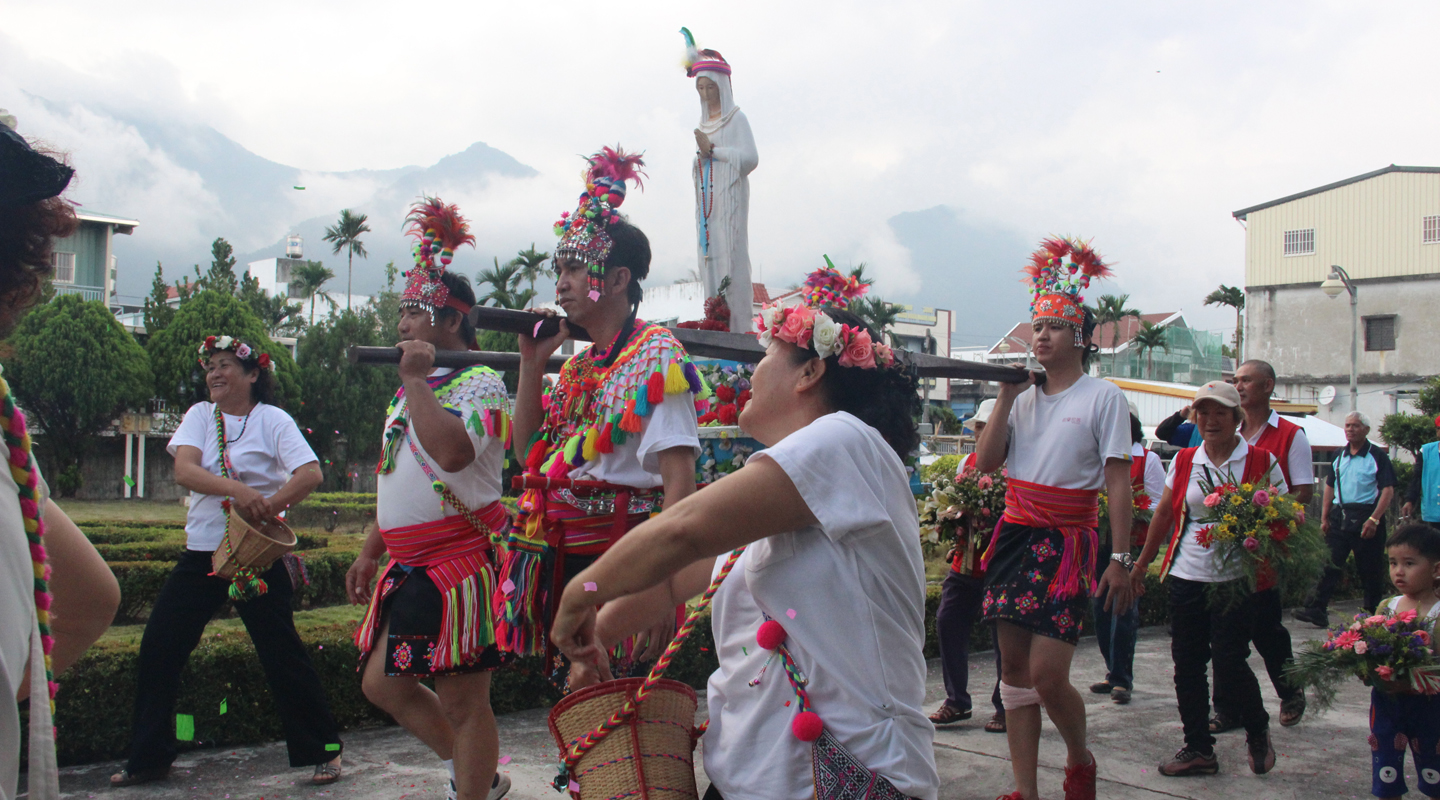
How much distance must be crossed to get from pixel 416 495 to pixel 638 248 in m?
1.16

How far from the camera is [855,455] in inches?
77.6

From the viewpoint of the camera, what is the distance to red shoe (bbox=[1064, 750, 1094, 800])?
405cm

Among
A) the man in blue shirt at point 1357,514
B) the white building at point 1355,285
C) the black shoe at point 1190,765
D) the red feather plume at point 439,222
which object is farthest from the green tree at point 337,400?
the black shoe at point 1190,765

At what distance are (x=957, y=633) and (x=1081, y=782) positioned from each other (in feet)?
5.86

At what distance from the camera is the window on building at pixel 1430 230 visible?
30734 millimetres

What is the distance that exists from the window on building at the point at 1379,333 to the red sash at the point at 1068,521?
33.3m

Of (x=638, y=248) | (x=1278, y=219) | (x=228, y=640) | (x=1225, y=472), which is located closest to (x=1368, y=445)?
(x=1225, y=472)

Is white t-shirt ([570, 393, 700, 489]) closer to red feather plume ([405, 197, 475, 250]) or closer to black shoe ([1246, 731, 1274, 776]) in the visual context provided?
red feather plume ([405, 197, 475, 250])

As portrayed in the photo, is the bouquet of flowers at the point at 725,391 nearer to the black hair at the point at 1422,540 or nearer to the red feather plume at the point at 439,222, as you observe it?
the red feather plume at the point at 439,222

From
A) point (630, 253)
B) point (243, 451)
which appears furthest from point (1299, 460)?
point (243, 451)

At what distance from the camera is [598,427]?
3.16 metres

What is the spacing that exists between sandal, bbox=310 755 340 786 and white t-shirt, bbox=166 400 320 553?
113 centimetres

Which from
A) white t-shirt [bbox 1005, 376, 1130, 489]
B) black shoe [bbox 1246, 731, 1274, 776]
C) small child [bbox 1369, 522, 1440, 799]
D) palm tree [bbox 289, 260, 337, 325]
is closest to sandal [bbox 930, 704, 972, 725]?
black shoe [bbox 1246, 731, 1274, 776]

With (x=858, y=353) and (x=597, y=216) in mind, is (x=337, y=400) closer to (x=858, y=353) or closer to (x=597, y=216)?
(x=597, y=216)
